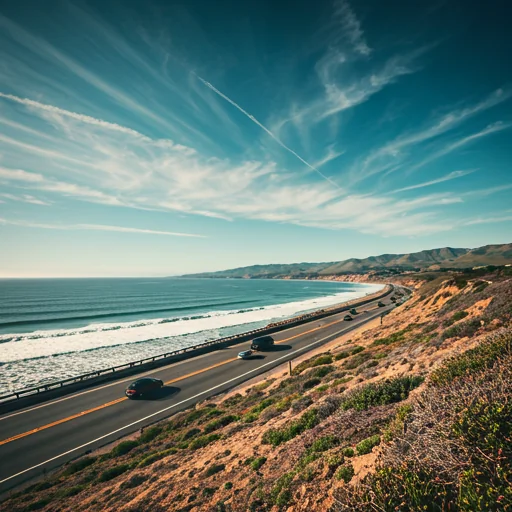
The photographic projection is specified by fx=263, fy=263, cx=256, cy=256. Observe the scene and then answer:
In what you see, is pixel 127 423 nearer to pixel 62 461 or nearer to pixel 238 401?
pixel 62 461

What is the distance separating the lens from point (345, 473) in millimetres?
6852

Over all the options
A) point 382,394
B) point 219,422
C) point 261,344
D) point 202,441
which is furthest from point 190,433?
point 261,344

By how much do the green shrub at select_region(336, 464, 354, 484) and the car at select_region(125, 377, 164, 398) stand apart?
22.6 m

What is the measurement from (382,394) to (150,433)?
15.2 metres

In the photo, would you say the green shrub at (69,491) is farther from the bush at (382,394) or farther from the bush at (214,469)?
the bush at (382,394)

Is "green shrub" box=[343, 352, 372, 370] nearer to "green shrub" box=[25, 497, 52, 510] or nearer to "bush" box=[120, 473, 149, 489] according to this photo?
"bush" box=[120, 473, 149, 489]

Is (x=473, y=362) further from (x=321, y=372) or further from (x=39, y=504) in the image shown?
(x=39, y=504)

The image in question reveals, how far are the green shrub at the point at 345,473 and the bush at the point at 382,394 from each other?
3845mm

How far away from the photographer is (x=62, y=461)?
15.9 meters

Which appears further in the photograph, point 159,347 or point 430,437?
point 159,347

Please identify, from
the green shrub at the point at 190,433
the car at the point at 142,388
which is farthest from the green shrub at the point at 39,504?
the car at the point at 142,388

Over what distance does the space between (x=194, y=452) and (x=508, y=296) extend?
2484cm

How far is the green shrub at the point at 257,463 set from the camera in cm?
973

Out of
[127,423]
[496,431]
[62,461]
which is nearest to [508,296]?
[496,431]
